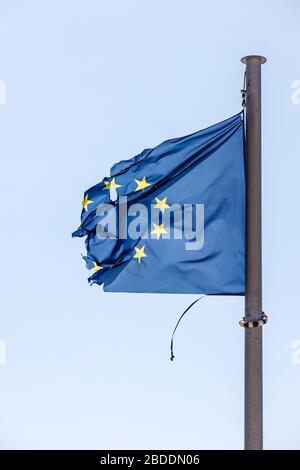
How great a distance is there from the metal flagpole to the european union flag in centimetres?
→ 15

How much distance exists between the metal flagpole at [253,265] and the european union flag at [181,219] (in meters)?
0.15

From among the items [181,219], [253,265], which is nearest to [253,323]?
[253,265]

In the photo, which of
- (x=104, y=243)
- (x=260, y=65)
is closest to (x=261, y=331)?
(x=104, y=243)

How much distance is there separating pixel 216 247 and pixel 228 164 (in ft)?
3.43

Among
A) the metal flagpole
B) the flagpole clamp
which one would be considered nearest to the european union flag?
the metal flagpole

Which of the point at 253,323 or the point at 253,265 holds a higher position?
the point at 253,265

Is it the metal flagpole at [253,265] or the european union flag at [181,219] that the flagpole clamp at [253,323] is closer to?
the metal flagpole at [253,265]

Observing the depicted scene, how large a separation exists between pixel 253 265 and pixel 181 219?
107 cm

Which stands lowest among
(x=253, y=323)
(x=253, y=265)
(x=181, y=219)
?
(x=253, y=323)

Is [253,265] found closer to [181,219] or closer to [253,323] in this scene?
[253,323]

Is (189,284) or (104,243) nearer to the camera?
(189,284)

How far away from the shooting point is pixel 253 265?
6.21 metres

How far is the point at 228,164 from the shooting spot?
6551 mm
